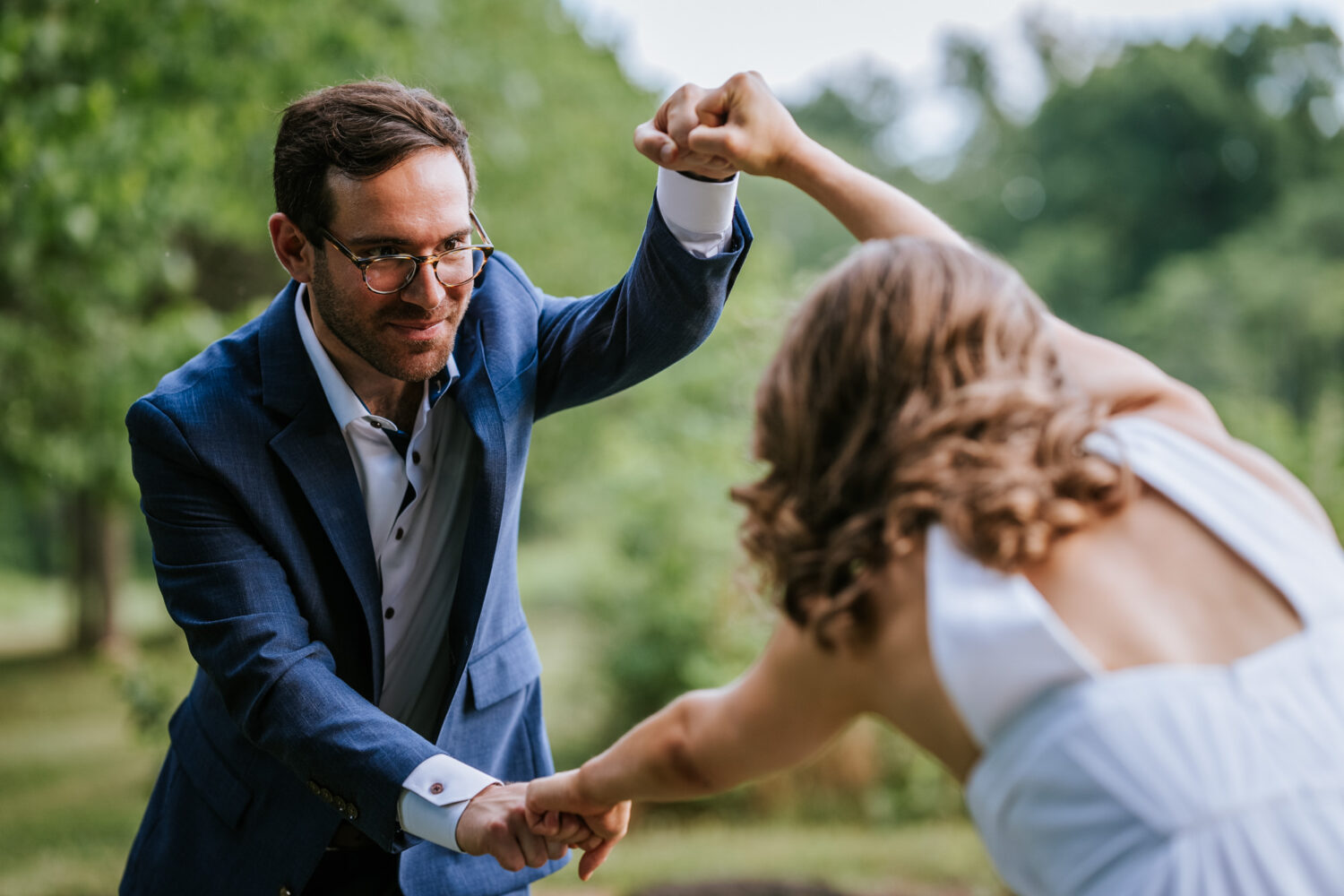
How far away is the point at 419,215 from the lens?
93.7 inches

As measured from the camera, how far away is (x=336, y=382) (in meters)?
2.48

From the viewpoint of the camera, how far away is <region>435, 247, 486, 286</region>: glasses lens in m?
2.42

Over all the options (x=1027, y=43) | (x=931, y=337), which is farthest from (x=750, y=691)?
(x=1027, y=43)

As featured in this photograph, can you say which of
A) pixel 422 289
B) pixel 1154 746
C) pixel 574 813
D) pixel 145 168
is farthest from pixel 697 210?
pixel 145 168

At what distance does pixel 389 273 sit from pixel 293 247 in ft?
0.98

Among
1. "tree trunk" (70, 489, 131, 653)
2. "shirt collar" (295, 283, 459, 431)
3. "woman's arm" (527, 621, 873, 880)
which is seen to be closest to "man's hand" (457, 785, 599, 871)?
"woman's arm" (527, 621, 873, 880)

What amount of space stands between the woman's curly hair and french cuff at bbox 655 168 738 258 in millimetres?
752

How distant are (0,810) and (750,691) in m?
10.9

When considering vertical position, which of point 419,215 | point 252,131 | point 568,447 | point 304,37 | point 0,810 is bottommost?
point 0,810

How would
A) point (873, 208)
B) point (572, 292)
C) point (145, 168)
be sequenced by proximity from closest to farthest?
point (873, 208) < point (145, 168) < point (572, 292)

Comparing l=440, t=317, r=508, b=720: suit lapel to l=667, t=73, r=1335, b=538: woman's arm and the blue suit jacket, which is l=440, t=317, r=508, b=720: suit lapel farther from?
l=667, t=73, r=1335, b=538: woman's arm

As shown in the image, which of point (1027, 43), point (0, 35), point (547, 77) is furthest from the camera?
point (1027, 43)

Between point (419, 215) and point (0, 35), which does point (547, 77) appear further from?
point (419, 215)

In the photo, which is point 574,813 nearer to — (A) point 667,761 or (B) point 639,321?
(A) point 667,761
